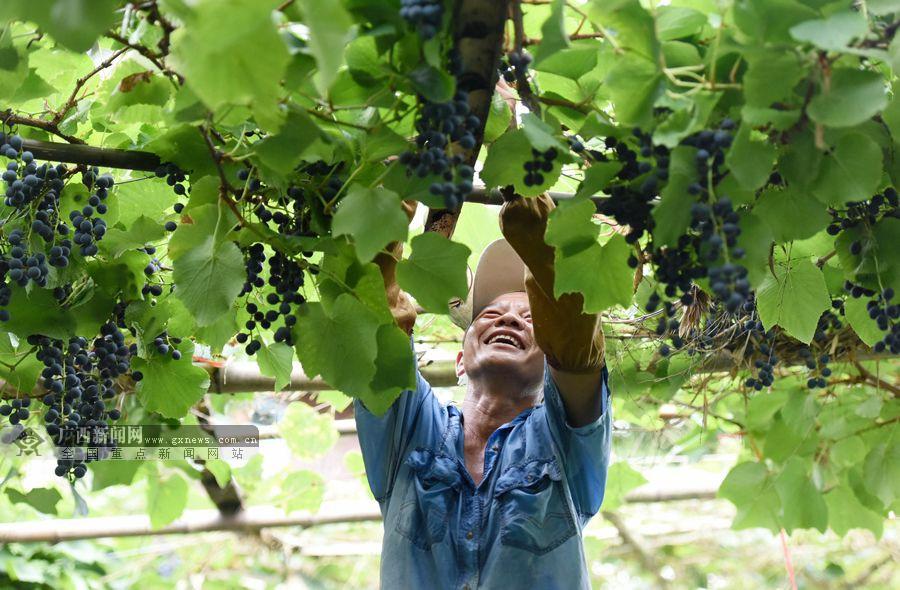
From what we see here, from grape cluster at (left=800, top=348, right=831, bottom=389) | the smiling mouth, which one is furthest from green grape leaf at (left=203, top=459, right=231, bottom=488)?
grape cluster at (left=800, top=348, right=831, bottom=389)

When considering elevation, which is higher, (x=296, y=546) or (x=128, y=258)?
(x=128, y=258)

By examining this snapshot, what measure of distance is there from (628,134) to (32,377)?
4.02ft

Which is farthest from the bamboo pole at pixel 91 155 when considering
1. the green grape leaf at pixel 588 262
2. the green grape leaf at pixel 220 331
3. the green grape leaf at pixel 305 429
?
the green grape leaf at pixel 305 429

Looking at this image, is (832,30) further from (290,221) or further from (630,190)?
(290,221)

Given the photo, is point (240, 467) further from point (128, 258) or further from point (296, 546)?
point (128, 258)

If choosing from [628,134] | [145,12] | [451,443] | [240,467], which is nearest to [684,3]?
[628,134]

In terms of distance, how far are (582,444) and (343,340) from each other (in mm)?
873

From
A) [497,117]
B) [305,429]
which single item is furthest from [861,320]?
[305,429]

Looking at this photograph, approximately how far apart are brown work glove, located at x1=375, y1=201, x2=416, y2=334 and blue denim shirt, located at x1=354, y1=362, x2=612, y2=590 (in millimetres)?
252

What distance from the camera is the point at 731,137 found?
1.02 metres

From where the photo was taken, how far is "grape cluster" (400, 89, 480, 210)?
107 cm

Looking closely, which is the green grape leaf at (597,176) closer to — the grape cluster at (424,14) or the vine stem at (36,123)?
the grape cluster at (424,14)

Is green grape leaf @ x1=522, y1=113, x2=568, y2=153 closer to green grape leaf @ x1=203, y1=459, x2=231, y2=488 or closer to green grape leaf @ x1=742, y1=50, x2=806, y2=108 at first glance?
green grape leaf @ x1=742, y1=50, x2=806, y2=108

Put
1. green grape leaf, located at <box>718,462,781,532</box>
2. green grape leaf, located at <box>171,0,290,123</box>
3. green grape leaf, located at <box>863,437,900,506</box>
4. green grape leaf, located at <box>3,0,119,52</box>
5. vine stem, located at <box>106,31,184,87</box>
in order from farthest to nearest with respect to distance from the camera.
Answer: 1. green grape leaf, located at <box>718,462,781,532</box>
2. green grape leaf, located at <box>863,437,900,506</box>
3. vine stem, located at <box>106,31,184,87</box>
4. green grape leaf, located at <box>3,0,119,52</box>
5. green grape leaf, located at <box>171,0,290,123</box>
